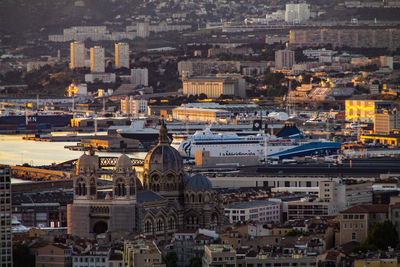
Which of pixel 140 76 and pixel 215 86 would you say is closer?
pixel 215 86

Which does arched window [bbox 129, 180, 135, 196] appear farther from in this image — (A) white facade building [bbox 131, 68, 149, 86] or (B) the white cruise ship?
(A) white facade building [bbox 131, 68, 149, 86]

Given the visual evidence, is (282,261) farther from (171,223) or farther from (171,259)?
(171,223)

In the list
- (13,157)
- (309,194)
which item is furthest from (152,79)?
(309,194)

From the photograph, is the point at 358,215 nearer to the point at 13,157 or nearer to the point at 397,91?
the point at 13,157

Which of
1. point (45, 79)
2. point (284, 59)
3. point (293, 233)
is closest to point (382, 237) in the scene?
point (293, 233)

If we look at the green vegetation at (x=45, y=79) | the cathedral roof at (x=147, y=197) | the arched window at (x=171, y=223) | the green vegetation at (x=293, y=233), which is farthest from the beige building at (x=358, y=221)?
the green vegetation at (x=45, y=79)

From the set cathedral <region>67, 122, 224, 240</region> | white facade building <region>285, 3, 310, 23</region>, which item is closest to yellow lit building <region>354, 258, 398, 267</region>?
cathedral <region>67, 122, 224, 240</region>
